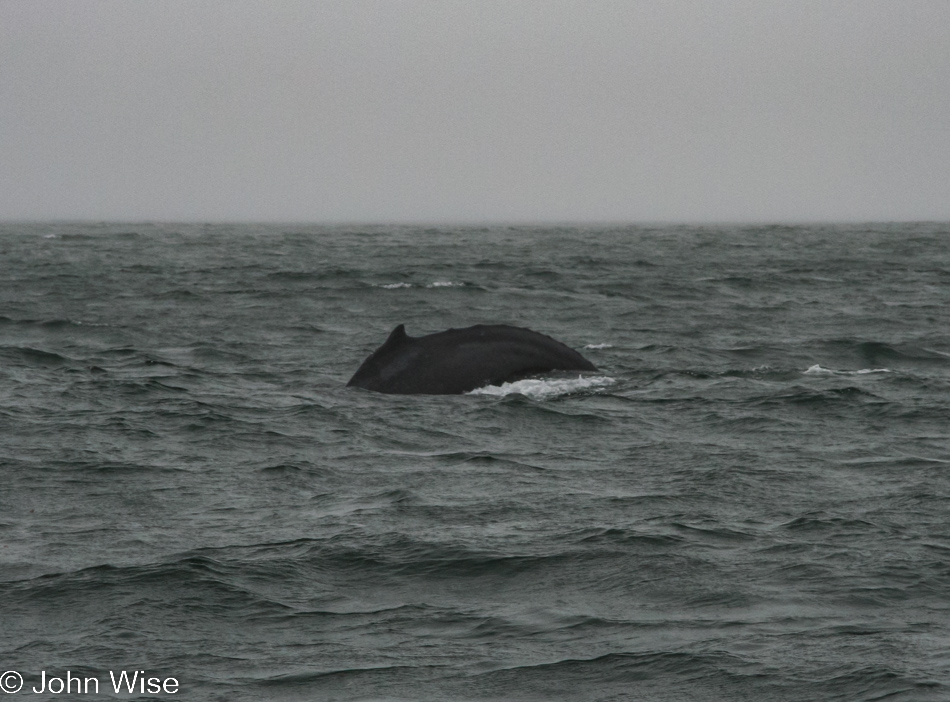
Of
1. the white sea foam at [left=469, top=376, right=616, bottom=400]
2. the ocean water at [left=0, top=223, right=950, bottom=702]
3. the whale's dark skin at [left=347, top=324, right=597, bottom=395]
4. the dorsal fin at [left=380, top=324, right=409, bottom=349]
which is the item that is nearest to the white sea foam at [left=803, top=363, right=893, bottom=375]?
the ocean water at [left=0, top=223, right=950, bottom=702]

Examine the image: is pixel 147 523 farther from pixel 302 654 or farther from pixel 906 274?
pixel 906 274

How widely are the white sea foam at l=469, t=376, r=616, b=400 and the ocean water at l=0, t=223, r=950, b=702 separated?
5cm

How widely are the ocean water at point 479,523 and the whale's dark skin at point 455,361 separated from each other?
1.05 ft

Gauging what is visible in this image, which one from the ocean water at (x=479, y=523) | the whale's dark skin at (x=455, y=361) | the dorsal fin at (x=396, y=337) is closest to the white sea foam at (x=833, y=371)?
the ocean water at (x=479, y=523)

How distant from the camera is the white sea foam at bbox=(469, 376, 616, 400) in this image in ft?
55.3

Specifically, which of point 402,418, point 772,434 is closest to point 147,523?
point 402,418

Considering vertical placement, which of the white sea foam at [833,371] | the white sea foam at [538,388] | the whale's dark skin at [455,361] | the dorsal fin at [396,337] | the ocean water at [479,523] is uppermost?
the dorsal fin at [396,337]

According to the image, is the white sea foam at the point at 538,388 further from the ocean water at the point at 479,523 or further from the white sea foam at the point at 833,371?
the white sea foam at the point at 833,371

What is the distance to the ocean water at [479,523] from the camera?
7.81m

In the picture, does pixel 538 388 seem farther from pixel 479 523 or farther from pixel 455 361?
pixel 479 523

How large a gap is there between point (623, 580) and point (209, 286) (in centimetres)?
2853

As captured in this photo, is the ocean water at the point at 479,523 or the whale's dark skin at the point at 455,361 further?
the whale's dark skin at the point at 455,361

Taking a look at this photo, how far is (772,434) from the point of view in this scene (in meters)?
15.1

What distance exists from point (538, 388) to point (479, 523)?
6.15m
